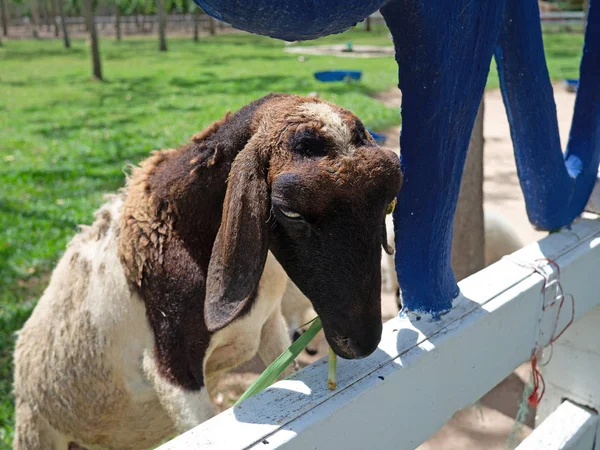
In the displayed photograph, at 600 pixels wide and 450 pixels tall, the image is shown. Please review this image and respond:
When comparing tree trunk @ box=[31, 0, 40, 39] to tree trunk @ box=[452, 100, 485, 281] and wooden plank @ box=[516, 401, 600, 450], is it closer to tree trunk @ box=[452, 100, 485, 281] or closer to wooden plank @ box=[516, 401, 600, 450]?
tree trunk @ box=[452, 100, 485, 281]

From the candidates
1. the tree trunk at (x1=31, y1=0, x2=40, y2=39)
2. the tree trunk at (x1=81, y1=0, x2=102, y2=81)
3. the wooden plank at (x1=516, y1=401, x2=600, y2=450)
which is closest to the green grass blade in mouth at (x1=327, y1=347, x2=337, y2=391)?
the wooden plank at (x1=516, y1=401, x2=600, y2=450)

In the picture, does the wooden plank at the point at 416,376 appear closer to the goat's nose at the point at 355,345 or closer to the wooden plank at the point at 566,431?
the goat's nose at the point at 355,345

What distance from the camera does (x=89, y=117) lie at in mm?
11648

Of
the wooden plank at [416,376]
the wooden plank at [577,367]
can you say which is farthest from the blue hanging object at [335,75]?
the wooden plank at [416,376]

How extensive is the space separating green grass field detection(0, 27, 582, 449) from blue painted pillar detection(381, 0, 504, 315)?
2612mm

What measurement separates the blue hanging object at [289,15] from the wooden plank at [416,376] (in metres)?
0.74

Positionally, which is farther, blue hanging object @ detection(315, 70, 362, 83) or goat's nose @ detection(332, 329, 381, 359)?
blue hanging object @ detection(315, 70, 362, 83)

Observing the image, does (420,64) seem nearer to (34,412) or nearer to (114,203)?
(114,203)

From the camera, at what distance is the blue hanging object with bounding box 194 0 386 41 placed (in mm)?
1022

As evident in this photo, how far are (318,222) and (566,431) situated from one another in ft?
5.16

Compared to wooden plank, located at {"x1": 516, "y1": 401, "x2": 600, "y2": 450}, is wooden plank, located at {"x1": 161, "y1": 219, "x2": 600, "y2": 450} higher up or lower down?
higher up

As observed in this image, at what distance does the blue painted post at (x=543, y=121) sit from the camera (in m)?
1.74

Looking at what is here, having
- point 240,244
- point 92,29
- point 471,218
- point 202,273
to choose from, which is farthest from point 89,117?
point 240,244

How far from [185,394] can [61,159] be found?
7.44 meters
